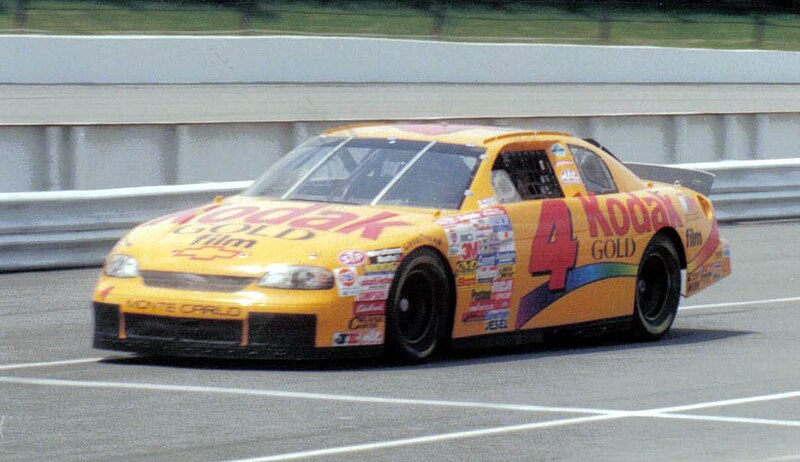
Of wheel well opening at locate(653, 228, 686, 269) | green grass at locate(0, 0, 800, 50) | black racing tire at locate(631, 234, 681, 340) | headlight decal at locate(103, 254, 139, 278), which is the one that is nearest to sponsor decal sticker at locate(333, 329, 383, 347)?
headlight decal at locate(103, 254, 139, 278)

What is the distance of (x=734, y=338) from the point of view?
11336 millimetres

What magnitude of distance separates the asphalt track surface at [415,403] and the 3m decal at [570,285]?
0.28 meters

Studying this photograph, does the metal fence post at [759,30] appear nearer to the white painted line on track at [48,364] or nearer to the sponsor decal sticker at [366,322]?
the sponsor decal sticker at [366,322]

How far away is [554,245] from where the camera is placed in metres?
10.3

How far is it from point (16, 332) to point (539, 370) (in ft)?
11.1

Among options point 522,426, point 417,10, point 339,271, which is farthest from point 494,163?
point 417,10

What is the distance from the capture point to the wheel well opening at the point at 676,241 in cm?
1141

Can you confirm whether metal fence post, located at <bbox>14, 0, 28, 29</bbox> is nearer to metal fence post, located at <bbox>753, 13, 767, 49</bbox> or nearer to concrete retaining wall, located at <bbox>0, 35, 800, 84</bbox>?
concrete retaining wall, located at <bbox>0, 35, 800, 84</bbox>

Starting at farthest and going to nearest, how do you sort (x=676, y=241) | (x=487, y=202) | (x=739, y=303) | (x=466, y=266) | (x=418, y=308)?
1. (x=739, y=303)
2. (x=676, y=241)
3. (x=487, y=202)
4. (x=466, y=266)
5. (x=418, y=308)

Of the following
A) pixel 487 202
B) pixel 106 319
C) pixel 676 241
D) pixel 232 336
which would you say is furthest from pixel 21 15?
pixel 232 336

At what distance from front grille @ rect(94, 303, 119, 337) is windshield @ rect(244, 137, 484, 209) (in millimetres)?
1428

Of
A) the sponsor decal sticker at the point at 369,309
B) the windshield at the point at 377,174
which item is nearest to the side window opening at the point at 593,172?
the windshield at the point at 377,174

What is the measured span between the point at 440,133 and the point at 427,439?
3.60 meters

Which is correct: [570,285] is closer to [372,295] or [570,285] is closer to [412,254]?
[412,254]
